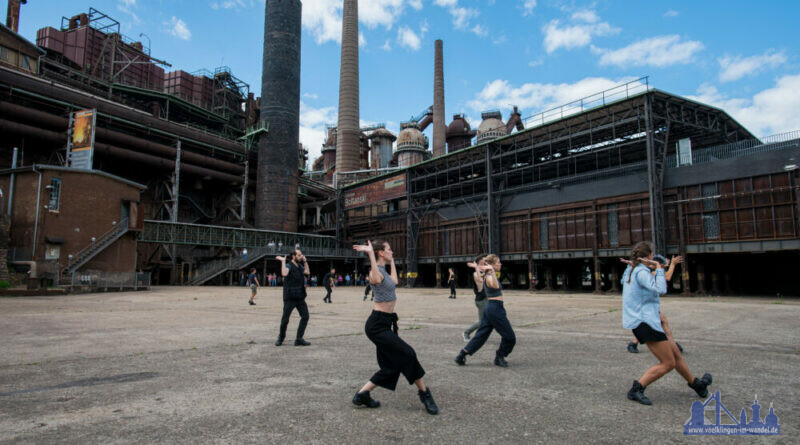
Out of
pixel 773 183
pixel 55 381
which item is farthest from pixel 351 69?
pixel 55 381

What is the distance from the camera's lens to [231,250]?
155 feet

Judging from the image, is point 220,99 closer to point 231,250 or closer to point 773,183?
point 231,250

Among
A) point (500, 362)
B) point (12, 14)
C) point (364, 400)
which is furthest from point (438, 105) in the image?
point (364, 400)

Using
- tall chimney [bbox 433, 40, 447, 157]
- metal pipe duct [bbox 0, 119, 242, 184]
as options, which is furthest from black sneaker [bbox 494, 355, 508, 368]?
tall chimney [bbox 433, 40, 447, 157]

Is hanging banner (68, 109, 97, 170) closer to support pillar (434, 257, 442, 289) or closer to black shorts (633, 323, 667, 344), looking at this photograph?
support pillar (434, 257, 442, 289)

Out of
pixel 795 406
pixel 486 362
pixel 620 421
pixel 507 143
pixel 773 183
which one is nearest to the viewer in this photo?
pixel 620 421

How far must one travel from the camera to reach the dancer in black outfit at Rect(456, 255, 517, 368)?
242 inches

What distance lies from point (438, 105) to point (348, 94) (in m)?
13.6

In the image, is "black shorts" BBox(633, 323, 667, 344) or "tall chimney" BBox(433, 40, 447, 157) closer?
"black shorts" BBox(633, 323, 667, 344)

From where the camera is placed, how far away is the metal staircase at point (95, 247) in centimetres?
2700

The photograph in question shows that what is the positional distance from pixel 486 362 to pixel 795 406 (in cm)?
338

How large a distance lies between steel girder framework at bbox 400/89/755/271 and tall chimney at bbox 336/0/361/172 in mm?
20716

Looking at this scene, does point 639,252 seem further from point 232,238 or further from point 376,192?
point 376,192

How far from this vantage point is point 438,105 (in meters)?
67.9
